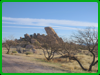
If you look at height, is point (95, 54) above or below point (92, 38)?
below

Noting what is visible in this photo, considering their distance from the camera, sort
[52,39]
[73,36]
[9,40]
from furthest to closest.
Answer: [9,40] < [52,39] < [73,36]

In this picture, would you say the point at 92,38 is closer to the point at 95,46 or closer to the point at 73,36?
the point at 95,46

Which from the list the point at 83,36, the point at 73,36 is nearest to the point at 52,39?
the point at 73,36

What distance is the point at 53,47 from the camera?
17703mm

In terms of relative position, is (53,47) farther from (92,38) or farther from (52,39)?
(92,38)

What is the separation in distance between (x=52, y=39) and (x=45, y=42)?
1.72 metres

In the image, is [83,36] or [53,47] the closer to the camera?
[83,36]

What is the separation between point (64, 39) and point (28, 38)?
58417mm

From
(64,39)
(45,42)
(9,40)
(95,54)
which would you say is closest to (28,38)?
(9,40)

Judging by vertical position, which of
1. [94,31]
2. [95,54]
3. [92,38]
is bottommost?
[95,54]


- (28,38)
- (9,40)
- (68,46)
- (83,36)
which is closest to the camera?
(83,36)

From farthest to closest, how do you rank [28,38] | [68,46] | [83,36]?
1. [28,38]
2. [68,46]
3. [83,36]

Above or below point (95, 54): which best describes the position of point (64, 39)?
above

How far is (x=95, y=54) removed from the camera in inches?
444
